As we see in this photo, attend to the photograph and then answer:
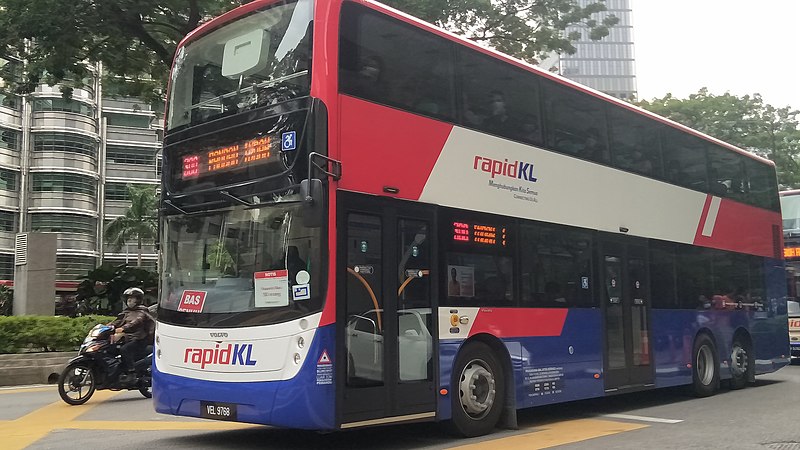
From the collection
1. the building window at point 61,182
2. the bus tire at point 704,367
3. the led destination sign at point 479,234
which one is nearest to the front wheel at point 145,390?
the led destination sign at point 479,234

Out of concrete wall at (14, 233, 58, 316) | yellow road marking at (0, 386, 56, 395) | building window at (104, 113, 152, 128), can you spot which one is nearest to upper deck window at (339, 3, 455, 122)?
yellow road marking at (0, 386, 56, 395)

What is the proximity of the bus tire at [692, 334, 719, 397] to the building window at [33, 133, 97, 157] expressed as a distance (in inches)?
1794

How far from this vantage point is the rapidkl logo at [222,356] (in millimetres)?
6387

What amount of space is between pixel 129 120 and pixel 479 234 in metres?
50.8

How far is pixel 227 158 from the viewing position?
274 inches

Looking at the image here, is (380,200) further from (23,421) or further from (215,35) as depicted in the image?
(23,421)

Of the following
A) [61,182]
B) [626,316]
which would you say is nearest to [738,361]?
[626,316]

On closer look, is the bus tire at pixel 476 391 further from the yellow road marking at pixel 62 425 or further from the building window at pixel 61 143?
the building window at pixel 61 143

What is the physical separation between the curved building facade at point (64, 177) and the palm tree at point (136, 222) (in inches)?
39.3

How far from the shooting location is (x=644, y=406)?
35.1ft

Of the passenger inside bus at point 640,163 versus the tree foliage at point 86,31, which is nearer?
the passenger inside bus at point 640,163

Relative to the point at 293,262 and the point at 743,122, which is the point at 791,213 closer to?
the point at 743,122

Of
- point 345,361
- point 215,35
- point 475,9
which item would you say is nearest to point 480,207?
point 345,361

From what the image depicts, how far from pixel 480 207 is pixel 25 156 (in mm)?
46455
